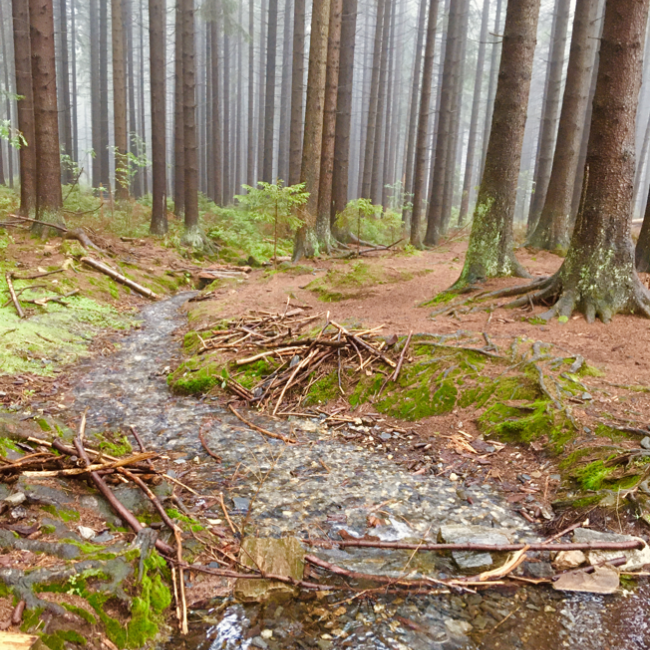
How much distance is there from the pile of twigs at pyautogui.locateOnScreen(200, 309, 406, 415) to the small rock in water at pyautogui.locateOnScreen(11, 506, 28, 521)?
10.4ft

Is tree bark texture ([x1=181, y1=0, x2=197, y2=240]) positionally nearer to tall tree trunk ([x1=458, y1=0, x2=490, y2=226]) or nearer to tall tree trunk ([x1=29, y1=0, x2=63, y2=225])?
tall tree trunk ([x1=29, y1=0, x2=63, y2=225])

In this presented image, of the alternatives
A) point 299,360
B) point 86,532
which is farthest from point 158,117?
point 86,532

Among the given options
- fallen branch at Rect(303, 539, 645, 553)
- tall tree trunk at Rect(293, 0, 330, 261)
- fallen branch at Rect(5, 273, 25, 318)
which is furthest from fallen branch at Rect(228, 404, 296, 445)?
tall tree trunk at Rect(293, 0, 330, 261)

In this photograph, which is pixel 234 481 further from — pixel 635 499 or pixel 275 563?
pixel 635 499

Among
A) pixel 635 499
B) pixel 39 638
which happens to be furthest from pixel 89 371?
pixel 635 499

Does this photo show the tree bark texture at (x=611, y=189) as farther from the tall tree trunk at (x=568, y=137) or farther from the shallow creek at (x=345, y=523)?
the tall tree trunk at (x=568, y=137)

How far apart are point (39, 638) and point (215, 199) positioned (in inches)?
1059

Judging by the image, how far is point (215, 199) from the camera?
27.1 meters

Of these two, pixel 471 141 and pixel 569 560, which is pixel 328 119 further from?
pixel 471 141

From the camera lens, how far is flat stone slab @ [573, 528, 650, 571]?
2877mm

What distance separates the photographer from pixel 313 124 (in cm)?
1250

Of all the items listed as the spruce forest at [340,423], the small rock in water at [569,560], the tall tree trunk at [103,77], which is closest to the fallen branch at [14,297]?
the spruce forest at [340,423]

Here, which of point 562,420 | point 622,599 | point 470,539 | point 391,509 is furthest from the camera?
point 562,420

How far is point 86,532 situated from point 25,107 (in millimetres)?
14322
